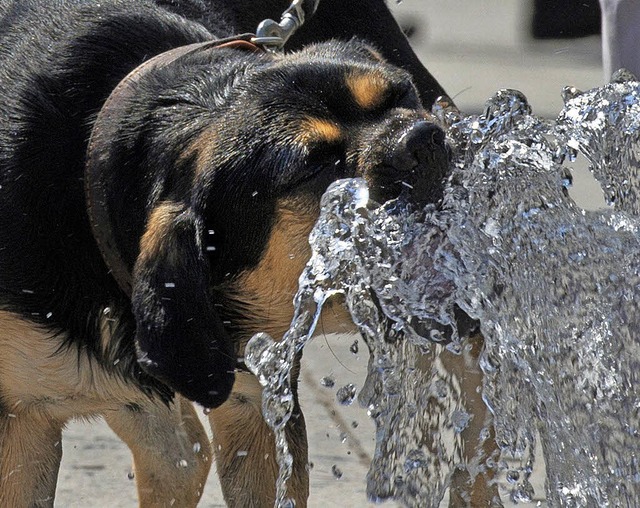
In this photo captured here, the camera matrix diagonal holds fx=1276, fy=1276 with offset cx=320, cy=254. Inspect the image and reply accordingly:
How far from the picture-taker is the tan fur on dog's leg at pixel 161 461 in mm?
4234

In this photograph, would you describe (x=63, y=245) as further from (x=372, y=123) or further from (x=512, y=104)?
(x=512, y=104)

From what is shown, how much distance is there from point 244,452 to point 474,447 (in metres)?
0.75

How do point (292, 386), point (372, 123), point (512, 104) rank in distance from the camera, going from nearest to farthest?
1. point (372, 123)
2. point (512, 104)
3. point (292, 386)

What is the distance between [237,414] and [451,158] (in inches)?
48.4

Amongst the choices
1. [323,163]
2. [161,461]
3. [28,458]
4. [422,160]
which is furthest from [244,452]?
[422,160]

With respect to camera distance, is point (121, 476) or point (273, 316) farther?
point (121, 476)

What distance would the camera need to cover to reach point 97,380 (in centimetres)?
365

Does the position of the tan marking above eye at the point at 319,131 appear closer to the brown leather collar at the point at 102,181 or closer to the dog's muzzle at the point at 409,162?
the dog's muzzle at the point at 409,162

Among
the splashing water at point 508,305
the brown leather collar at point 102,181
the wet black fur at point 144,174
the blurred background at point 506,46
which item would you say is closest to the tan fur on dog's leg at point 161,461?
the wet black fur at point 144,174

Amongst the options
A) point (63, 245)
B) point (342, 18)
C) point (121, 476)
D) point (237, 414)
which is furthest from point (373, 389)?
point (342, 18)

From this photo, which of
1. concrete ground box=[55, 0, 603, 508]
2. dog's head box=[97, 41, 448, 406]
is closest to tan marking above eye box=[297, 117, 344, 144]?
dog's head box=[97, 41, 448, 406]

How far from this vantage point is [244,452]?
13.4 ft

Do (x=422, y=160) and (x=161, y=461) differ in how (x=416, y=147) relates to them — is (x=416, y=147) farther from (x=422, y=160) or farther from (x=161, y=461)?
(x=161, y=461)

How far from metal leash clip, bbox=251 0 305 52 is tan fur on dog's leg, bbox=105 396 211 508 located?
1.20 m
